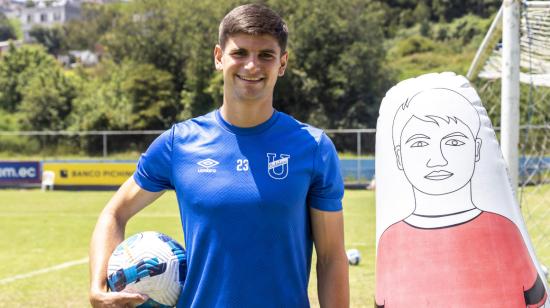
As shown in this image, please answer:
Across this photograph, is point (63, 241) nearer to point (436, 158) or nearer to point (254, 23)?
point (436, 158)

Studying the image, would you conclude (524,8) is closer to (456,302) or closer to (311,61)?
(456,302)

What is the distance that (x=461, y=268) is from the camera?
3.15 metres

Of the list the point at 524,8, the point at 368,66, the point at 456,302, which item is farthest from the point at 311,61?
the point at 456,302

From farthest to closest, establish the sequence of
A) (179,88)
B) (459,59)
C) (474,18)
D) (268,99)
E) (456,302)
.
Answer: (474,18), (459,59), (179,88), (456,302), (268,99)

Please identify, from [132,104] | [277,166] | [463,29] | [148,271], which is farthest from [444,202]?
[463,29]

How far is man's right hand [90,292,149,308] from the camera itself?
281cm

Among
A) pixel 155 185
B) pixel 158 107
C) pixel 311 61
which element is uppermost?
pixel 155 185

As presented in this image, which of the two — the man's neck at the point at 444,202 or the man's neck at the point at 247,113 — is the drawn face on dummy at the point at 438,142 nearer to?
the man's neck at the point at 444,202

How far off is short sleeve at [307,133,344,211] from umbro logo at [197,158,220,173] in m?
0.37

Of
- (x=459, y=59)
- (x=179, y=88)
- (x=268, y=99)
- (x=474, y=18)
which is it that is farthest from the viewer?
(x=474, y=18)

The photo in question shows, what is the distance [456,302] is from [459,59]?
57.1 metres

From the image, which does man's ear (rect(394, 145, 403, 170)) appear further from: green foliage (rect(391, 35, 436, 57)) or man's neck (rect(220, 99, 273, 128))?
green foliage (rect(391, 35, 436, 57))

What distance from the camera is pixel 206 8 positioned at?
50.4 metres

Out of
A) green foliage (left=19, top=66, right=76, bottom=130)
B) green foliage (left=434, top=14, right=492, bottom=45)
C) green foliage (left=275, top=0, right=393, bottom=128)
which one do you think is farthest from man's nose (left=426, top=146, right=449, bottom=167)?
green foliage (left=434, top=14, right=492, bottom=45)
